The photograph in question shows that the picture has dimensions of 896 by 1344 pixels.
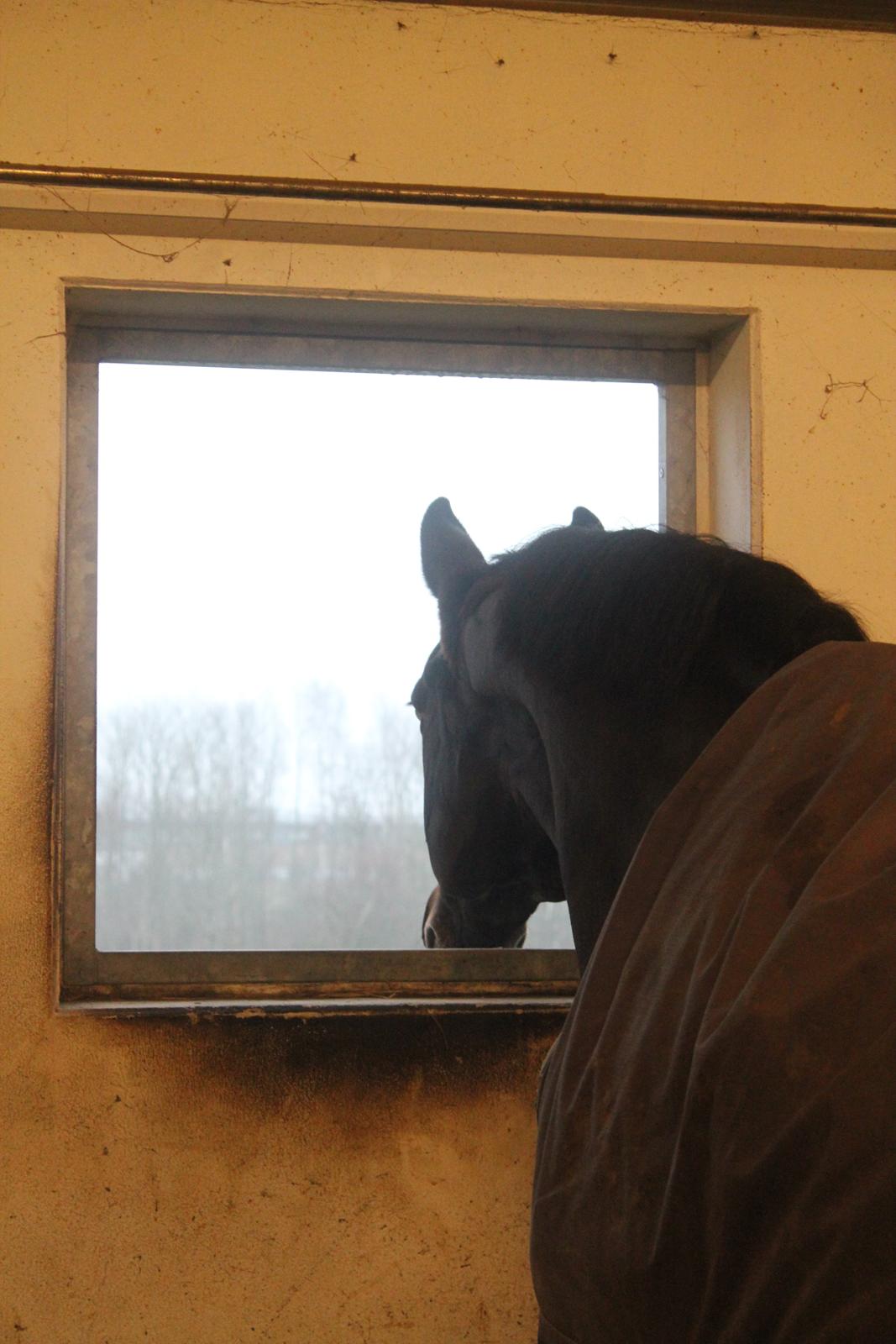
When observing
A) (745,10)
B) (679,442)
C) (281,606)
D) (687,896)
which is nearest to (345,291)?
(281,606)

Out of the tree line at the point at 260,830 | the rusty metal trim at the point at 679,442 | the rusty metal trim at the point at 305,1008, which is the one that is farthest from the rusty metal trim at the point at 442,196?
the rusty metal trim at the point at 305,1008

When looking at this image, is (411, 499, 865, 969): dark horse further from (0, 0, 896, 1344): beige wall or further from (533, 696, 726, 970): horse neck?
(0, 0, 896, 1344): beige wall

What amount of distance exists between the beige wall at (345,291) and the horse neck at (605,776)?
0.81m

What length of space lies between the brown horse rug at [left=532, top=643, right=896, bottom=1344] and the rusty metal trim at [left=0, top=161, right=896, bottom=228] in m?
1.28

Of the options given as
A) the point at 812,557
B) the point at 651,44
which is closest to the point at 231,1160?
the point at 812,557

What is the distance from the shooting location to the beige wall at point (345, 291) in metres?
1.72

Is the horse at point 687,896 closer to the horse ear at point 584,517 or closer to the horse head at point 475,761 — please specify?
the horse head at point 475,761

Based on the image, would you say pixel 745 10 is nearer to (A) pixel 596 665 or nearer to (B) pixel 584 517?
(B) pixel 584 517

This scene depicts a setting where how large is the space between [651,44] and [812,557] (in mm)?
904

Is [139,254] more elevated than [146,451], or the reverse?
[139,254]

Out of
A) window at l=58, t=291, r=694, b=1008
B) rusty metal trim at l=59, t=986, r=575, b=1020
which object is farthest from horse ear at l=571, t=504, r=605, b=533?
rusty metal trim at l=59, t=986, r=575, b=1020

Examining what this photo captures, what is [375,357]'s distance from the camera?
209cm

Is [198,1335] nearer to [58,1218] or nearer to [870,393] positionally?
[58,1218]

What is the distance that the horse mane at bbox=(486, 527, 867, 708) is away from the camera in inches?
36.8
